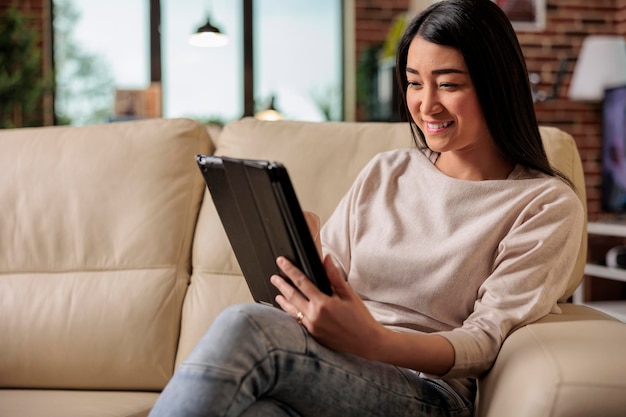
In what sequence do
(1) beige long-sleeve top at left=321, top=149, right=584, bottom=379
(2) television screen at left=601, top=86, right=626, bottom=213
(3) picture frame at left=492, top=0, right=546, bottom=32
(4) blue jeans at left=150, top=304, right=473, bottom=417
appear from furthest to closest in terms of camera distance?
(3) picture frame at left=492, top=0, right=546, bottom=32 < (2) television screen at left=601, top=86, right=626, bottom=213 < (1) beige long-sleeve top at left=321, top=149, right=584, bottom=379 < (4) blue jeans at left=150, top=304, right=473, bottom=417

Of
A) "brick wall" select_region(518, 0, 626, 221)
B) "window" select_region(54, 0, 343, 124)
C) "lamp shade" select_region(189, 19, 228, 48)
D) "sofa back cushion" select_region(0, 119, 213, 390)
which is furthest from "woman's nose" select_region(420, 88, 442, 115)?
"window" select_region(54, 0, 343, 124)

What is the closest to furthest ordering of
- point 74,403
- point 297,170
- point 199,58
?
point 74,403
point 297,170
point 199,58

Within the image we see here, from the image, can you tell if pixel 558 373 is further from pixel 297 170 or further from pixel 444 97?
pixel 297 170

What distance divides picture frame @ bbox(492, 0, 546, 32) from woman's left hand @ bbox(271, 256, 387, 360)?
14.9ft

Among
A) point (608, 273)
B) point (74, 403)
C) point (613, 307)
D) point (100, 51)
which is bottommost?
point (613, 307)

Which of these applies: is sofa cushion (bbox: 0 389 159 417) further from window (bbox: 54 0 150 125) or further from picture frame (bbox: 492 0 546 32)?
window (bbox: 54 0 150 125)

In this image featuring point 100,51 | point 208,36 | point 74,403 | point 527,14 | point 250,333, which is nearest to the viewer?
point 250,333

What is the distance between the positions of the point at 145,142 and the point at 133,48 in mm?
5304

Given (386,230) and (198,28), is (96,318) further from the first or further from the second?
(198,28)

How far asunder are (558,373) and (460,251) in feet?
1.10

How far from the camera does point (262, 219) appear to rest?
1150 mm

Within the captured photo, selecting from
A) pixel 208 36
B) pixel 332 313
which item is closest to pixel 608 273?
pixel 332 313

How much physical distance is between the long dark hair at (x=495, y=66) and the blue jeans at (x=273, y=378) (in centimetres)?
47

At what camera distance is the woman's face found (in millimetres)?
1394
